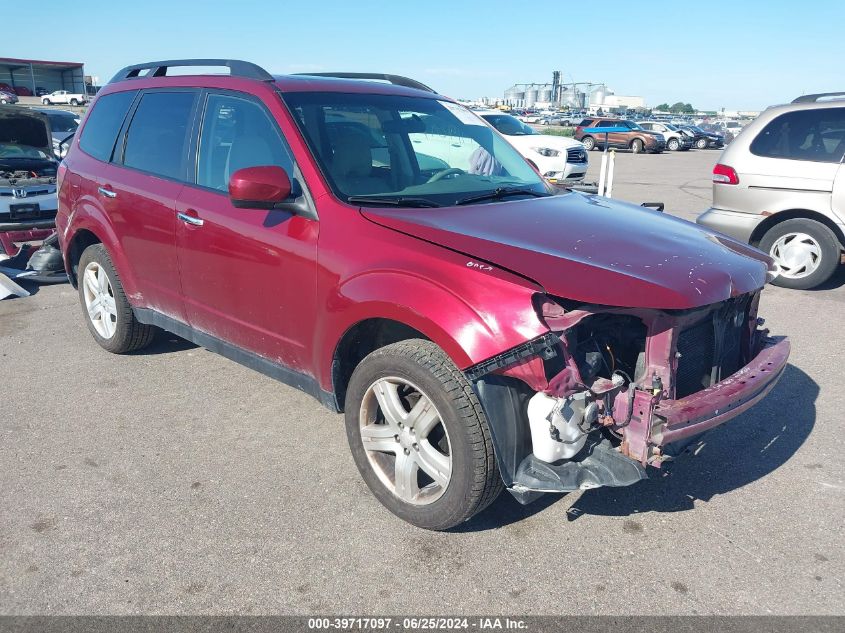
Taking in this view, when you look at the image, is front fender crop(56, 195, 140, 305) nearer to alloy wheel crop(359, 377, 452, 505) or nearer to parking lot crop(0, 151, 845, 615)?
parking lot crop(0, 151, 845, 615)

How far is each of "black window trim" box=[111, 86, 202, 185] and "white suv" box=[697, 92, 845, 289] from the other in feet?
18.6

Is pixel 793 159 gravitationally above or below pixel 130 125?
below

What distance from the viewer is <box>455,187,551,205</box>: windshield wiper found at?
142 inches

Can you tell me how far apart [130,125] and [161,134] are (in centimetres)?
46

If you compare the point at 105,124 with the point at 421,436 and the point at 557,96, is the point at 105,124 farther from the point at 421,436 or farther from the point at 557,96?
the point at 557,96

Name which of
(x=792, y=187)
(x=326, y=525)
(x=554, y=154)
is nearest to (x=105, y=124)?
(x=326, y=525)

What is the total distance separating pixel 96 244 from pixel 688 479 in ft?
13.8

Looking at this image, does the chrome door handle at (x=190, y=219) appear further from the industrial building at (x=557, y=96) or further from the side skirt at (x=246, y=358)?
the industrial building at (x=557, y=96)

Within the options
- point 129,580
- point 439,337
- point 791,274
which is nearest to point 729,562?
point 439,337

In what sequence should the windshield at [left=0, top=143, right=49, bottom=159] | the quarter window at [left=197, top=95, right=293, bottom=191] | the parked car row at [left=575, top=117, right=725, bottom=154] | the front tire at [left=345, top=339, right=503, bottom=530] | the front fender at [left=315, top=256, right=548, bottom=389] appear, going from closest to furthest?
the front fender at [left=315, top=256, right=548, bottom=389], the front tire at [left=345, top=339, right=503, bottom=530], the quarter window at [left=197, top=95, right=293, bottom=191], the windshield at [left=0, top=143, right=49, bottom=159], the parked car row at [left=575, top=117, right=725, bottom=154]

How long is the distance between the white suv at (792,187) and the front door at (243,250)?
221 inches

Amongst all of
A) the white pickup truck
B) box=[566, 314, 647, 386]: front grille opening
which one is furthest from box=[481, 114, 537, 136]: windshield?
the white pickup truck

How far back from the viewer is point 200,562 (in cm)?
290

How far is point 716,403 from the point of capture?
288cm
